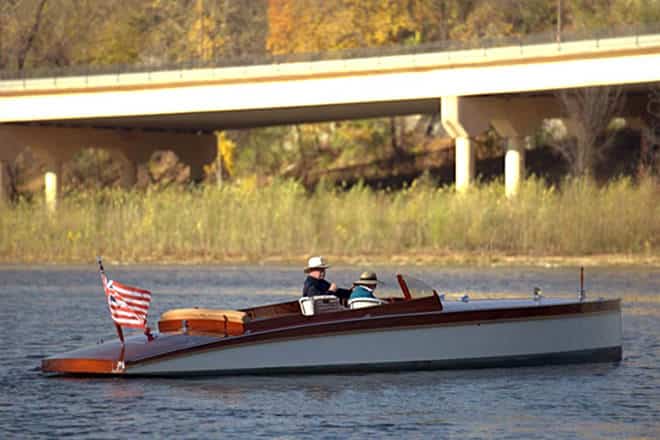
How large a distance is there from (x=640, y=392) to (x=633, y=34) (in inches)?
1308

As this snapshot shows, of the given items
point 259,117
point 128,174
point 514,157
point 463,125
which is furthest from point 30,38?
point 463,125

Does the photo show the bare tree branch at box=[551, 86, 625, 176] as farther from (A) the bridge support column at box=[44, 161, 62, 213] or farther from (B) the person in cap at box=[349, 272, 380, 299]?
(B) the person in cap at box=[349, 272, 380, 299]

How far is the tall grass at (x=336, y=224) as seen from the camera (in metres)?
48.9

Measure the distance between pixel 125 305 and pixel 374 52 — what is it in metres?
39.5

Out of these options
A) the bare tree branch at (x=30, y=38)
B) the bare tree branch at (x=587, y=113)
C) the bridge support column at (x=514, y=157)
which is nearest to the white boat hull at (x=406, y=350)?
the bare tree branch at (x=587, y=113)

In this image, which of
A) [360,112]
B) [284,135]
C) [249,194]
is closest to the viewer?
[249,194]

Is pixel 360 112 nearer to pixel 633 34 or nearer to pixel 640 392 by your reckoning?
pixel 633 34

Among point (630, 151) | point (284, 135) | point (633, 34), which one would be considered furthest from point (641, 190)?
point (284, 135)

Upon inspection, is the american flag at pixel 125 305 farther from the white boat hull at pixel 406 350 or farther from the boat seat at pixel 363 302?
the boat seat at pixel 363 302

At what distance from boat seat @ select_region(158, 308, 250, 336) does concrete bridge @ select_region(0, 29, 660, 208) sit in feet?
96.6

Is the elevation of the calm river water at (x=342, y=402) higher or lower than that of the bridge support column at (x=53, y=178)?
lower

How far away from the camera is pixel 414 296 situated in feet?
76.3

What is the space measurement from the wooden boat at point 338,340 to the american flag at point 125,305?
1.31ft

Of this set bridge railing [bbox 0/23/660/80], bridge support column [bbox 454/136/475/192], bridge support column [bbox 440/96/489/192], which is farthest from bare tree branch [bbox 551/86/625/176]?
bridge railing [bbox 0/23/660/80]
